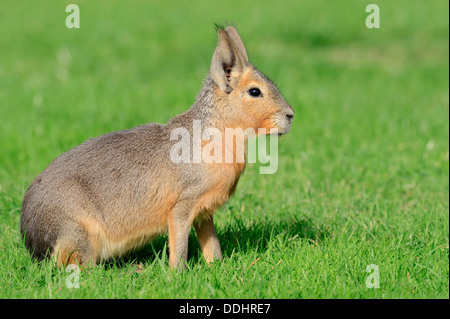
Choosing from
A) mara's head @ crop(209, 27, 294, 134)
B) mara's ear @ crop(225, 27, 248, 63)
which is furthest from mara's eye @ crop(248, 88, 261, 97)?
mara's ear @ crop(225, 27, 248, 63)

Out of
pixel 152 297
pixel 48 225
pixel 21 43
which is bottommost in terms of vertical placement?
pixel 152 297

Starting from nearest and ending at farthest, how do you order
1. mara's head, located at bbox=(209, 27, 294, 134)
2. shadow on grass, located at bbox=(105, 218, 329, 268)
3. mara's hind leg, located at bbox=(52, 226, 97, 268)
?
mara's hind leg, located at bbox=(52, 226, 97, 268)
mara's head, located at bbox=(209, 27, 294, 134)
shadow on grass, located at bbox=(105, 218, 329, 268)

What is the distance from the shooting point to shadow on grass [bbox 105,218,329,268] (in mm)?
→ 4520

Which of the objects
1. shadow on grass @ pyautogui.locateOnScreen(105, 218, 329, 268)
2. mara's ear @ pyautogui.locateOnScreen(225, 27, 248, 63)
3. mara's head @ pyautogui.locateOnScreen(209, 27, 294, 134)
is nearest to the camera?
mara's head @ pyautogui.locateOnScreen(209, 27, 294, 134)

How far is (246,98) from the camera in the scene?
4109mm

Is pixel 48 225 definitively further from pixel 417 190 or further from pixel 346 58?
pixel 346 58

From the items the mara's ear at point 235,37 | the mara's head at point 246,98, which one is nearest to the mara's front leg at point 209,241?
the mara's head at point 246,98

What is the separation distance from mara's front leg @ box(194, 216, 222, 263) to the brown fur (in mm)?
137

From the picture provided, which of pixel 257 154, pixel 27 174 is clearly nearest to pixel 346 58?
pixel 257 154

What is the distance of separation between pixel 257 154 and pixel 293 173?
55 centimetres

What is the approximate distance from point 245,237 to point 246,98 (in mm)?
1106

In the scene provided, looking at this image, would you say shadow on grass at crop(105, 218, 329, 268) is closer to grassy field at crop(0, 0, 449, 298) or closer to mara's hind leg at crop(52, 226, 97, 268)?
grassy field at crop(0, 0, 449, 298)

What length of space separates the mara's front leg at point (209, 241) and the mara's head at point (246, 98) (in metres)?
0.68

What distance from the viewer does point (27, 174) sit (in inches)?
249
